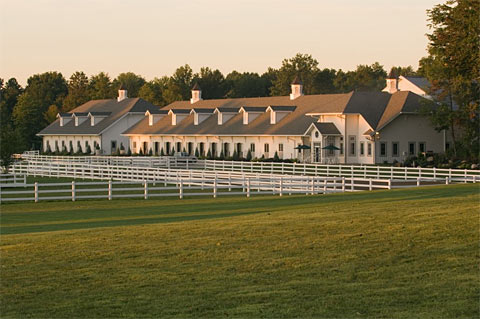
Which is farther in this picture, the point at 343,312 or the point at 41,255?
the point at 41,255

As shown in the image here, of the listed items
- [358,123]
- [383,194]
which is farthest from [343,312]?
[358,123]

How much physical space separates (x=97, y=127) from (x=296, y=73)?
2078 inches

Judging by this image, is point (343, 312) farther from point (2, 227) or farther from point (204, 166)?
point (204, 166)

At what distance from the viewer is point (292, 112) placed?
8131 cm

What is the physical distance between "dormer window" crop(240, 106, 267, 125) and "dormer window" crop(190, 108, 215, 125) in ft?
20.3

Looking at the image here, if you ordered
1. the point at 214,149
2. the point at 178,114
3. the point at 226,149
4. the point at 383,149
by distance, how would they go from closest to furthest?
1. the point at 383,149
2. the point at 226,149
3. the point at 214,149
4. the point at 178,114

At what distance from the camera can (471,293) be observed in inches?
575

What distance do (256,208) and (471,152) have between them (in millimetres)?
38288

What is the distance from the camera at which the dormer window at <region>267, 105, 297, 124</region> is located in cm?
8062

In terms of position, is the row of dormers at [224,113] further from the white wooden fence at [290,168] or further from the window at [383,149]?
the window at [383,149]

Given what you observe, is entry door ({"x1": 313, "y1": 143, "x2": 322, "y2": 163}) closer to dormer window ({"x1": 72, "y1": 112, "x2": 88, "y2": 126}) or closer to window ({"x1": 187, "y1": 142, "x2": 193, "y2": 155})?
window ({"x1": 187, "y1": 142, "x2": 193, "y2": 155})

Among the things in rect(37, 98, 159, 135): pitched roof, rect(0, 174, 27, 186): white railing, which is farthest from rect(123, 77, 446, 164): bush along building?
rect(0, 174, 27, 186): white railing

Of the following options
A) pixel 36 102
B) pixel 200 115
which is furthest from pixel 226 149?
pixel 36 102

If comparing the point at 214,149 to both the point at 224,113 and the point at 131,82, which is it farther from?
the point at 131,82
